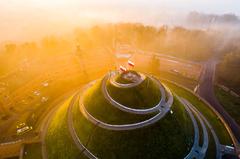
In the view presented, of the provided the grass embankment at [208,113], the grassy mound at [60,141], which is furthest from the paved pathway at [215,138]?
the grassy mound at [60,141]

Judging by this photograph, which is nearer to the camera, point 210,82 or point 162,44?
point 210,82

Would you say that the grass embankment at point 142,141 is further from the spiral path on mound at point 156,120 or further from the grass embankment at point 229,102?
the grass embankment at point 229,102

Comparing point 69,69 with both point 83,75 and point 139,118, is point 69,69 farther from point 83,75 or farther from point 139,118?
point 139,118

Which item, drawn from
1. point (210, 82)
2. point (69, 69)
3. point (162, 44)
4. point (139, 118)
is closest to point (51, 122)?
point (139, 118)

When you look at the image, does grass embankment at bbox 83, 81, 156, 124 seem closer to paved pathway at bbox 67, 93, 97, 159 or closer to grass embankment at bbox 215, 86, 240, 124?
paved pathway at bbox 67, 93, 97, 159

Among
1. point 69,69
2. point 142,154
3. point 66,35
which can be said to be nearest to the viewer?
point 142,154

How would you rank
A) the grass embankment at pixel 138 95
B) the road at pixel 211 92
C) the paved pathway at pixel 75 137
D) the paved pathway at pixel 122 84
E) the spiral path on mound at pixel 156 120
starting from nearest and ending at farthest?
1. the paved pathway at pixel 75 137
2. the spiral path on mound at pixel 156 120
3. the grass embankment at pixel 138 95
4. the paved pathway at pixel 122 84
5. the road at pixel 211 92

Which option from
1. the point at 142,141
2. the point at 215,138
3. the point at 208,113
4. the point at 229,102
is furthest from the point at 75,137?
the point at 229,102
